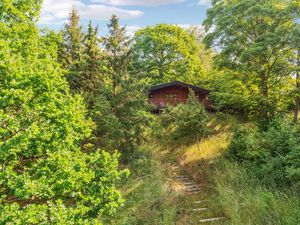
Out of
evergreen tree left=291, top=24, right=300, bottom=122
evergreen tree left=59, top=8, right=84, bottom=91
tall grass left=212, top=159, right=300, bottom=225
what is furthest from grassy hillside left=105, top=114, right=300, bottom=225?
evergreen tree left=291, top=24, right=300, bottom=122

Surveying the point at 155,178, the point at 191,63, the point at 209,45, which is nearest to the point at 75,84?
the point at 155,178

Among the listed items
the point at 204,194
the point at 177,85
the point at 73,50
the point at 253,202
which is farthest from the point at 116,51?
the point at 177,85

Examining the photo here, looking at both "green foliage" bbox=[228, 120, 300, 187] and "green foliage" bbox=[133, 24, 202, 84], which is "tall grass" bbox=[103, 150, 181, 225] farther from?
"green foliage" bbox=[133, 24, 202, 84]

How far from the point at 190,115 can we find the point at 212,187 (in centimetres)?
565

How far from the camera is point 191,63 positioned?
32250 millimetres

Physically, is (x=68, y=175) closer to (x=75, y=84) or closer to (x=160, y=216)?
(x=160, y=216)

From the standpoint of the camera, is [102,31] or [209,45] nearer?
[102,31]

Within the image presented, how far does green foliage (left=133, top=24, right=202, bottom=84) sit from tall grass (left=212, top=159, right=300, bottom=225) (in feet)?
74.2

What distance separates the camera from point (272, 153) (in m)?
10.3

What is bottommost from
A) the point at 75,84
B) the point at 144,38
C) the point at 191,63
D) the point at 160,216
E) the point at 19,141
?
the point at 160,216

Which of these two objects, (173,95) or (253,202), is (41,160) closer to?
(253,202)

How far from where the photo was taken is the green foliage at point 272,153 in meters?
8.69

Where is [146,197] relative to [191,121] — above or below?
below

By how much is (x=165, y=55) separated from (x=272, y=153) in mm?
24375
